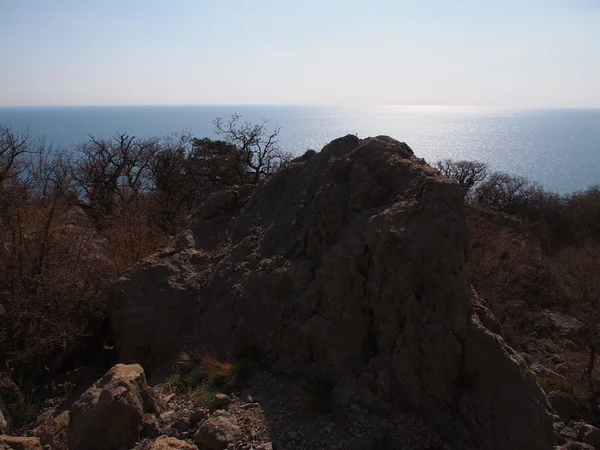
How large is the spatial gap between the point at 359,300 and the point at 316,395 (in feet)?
3.93

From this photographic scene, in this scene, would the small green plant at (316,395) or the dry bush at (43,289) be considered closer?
the small green plant at (316,395)

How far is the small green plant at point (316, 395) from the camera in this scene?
5.34m

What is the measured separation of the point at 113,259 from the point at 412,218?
254 inches

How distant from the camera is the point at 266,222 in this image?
313 inches

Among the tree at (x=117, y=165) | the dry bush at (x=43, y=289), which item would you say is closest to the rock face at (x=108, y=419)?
the dry bush at (x=43, y=289)

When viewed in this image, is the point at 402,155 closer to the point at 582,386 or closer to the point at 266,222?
the point at 266,222

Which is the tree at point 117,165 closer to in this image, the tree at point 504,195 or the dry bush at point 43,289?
the dry bush at point 43,289

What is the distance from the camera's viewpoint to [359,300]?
593cm

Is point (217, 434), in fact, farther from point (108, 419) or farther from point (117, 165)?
point (117, 165)

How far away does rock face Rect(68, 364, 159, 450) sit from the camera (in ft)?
16.5

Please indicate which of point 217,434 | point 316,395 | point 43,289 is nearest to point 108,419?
point 217,434

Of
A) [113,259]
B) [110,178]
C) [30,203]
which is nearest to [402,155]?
[113,259]

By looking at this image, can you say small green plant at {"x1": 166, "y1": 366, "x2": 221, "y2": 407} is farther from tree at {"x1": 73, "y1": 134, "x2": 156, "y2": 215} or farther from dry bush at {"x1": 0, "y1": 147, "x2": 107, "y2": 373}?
tree at {"x1": 73, "y1": 134, "x2": 156, "y2": 215}

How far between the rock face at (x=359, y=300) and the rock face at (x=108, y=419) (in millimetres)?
1677
